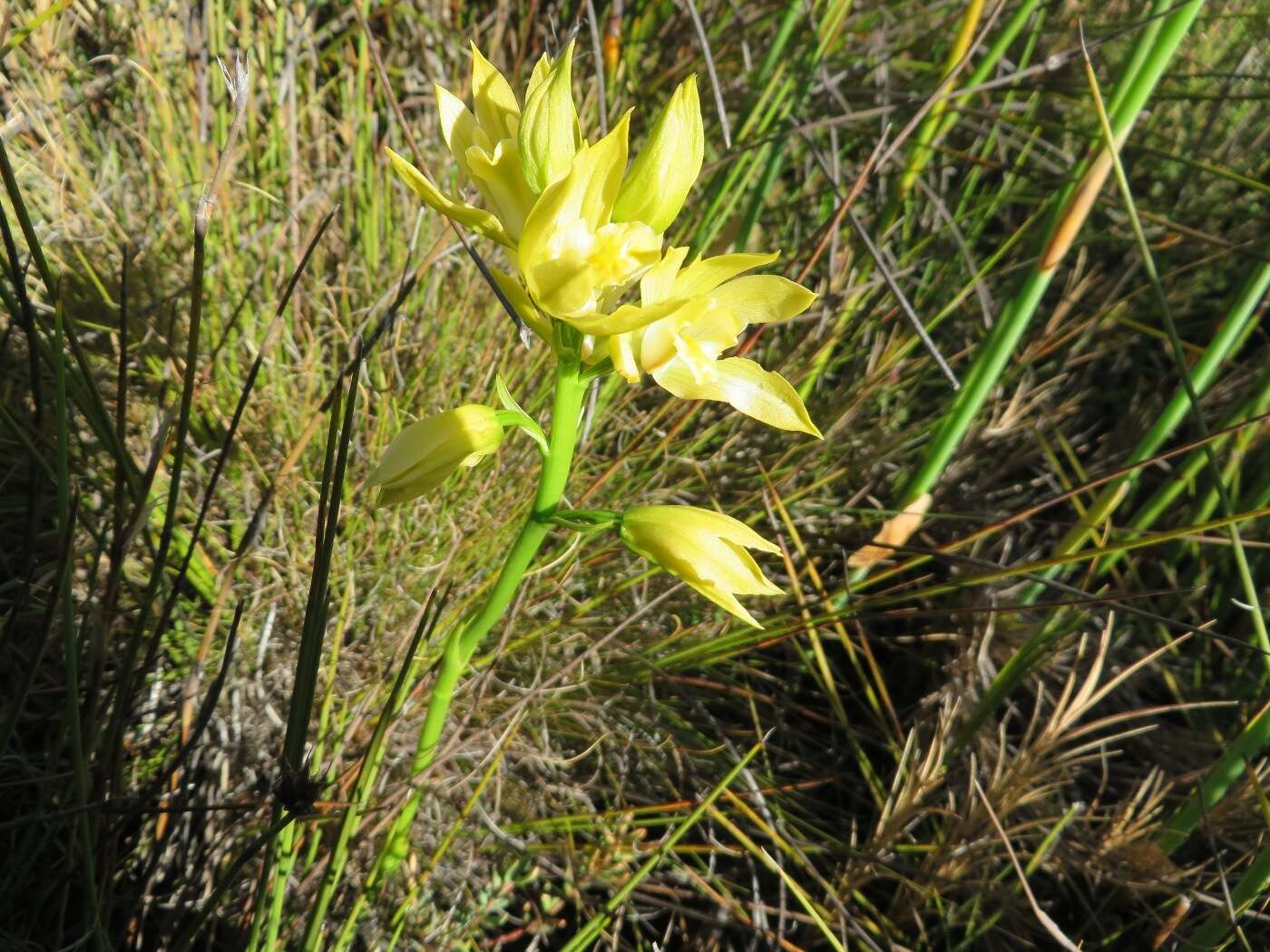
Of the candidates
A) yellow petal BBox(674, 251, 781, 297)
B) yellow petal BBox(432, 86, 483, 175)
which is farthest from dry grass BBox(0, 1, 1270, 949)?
yellow petal BBox(674, 251, 781, 297)

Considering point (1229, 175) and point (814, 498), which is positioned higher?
point (1229, 175)

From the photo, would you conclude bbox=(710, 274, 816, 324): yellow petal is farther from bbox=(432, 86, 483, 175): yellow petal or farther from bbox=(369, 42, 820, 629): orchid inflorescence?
bbox=(432, 86, 483, 175): yellow petal

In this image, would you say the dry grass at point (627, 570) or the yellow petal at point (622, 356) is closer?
the yellow petal at point (622, 356)

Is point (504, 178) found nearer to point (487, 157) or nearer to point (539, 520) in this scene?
point (487, 157)

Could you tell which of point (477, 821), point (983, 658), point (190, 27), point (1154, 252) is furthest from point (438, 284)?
point (1154, 252)

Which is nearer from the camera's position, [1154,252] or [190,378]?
[190,378]

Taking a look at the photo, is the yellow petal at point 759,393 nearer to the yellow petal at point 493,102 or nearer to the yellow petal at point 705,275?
the yellow petal at point 705,275

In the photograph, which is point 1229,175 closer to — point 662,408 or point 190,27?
point 662,408

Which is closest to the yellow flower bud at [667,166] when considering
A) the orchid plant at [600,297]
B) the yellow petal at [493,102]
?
the orchid plant at [600,297]
